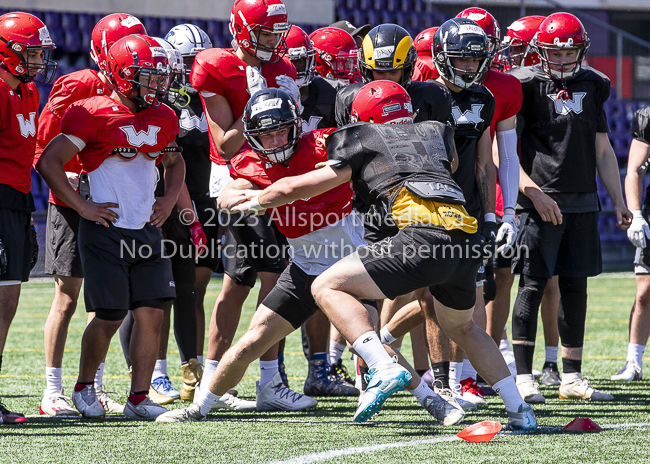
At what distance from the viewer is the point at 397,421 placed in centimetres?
408

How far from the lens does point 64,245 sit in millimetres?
4520

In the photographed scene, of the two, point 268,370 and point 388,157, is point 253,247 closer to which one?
point 268,370

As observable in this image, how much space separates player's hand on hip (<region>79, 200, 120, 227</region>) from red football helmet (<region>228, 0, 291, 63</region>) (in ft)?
4.14

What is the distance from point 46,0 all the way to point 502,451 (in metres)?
14.4

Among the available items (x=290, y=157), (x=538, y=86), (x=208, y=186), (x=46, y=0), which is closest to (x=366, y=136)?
(x=290, y=157)

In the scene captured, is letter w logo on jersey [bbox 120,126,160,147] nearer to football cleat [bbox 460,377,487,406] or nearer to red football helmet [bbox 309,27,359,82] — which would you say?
red football helmet [bbox 309,27,359,82]

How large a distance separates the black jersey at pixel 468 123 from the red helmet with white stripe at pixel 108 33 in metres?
1.82

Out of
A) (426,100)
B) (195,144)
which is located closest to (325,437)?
(426,100)

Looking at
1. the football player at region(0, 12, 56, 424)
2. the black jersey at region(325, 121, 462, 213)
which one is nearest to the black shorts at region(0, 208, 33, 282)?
the football player at region(0, 12, 56, 424)

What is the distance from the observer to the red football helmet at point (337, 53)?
5.86 metres

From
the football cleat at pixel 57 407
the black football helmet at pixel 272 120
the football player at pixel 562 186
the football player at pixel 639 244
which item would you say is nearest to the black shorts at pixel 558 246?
the football player at pixel 562 186

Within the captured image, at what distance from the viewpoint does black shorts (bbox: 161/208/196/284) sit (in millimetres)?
5043

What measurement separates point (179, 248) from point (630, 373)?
119 inches

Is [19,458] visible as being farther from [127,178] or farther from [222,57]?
[222,57]
